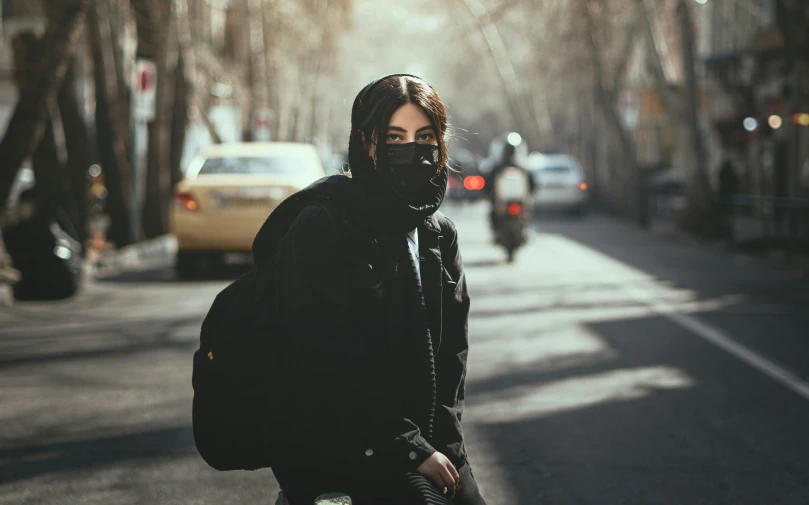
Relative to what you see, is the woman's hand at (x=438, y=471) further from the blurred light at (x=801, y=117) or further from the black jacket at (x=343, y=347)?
the blurred light at (x=801, y=117)

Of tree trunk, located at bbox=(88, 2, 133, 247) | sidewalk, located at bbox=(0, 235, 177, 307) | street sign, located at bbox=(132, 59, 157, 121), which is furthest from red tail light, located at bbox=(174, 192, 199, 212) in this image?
street sign, located at bbox=(132, 59, 157, 121)

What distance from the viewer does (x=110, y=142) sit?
2088 centimetres

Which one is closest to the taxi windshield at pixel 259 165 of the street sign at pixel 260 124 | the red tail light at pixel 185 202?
the red tail light at pixel 185 202

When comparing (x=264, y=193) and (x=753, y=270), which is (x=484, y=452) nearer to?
(x=264, y=193)

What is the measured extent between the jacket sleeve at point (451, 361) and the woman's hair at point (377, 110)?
315 millimetres

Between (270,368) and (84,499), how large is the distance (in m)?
3.02

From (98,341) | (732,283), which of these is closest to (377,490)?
(98,341)

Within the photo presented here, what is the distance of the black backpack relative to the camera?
3.02 meters

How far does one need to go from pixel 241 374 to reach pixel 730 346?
26.4 ft

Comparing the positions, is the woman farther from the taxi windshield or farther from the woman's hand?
the taxi windshield

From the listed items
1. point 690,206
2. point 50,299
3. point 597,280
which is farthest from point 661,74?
point 50,299

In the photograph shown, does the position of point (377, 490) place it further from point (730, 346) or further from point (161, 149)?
point (161, 149)

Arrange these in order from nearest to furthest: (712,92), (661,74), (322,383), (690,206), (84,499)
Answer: (322,383), (84,499), (690,206), (661,74), (712,92)

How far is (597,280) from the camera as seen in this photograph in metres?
16.9
